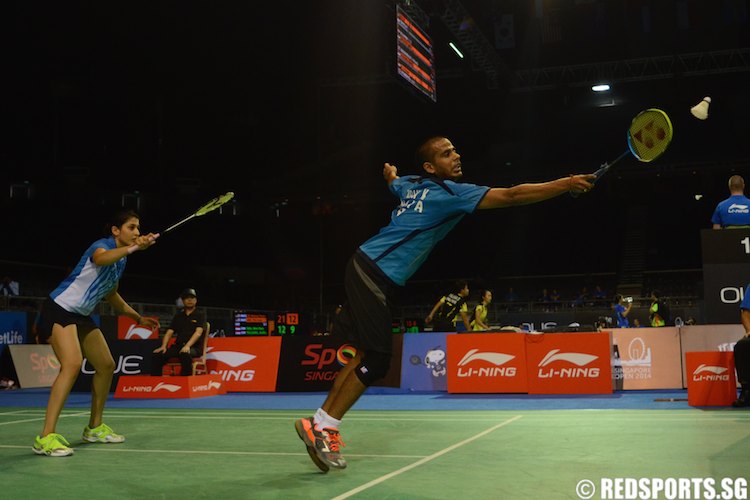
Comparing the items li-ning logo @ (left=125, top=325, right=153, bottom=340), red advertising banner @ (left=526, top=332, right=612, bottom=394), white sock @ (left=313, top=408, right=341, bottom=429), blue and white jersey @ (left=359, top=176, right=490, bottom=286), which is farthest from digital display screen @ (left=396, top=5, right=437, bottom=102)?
white sock @ (left=313, top=408, right=341, bottom=429)

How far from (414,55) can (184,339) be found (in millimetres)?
10642

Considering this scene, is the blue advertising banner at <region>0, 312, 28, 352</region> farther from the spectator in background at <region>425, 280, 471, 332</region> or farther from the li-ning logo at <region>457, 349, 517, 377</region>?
the li-ning logo at <region>457, 349, 517, 377</region>

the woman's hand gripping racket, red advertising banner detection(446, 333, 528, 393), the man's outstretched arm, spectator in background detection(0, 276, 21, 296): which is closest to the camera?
the man's outstretched arm

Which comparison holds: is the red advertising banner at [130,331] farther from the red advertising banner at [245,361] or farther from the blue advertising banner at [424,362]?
the blue advertising banner at [424,362]

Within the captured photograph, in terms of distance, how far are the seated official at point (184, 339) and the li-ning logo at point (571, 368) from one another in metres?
5.80

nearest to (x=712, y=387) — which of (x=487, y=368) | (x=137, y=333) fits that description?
(x=487, y=368)

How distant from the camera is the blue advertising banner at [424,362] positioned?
13391mm

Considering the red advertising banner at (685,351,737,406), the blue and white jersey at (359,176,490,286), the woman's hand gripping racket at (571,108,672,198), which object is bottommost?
the red advertising banner at (685,351,737,406)

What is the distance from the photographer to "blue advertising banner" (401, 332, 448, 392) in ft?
43.9

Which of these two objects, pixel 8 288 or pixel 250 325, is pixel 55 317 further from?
pixel 8 288

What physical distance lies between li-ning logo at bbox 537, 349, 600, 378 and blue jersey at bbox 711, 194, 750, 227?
2.78 m

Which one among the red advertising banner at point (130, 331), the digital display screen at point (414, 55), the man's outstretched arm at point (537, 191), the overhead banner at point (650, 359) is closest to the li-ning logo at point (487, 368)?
the overhead banner at point (650, 359)

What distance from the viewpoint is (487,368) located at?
1220 cm

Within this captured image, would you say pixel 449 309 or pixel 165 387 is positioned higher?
pixel 449 309
